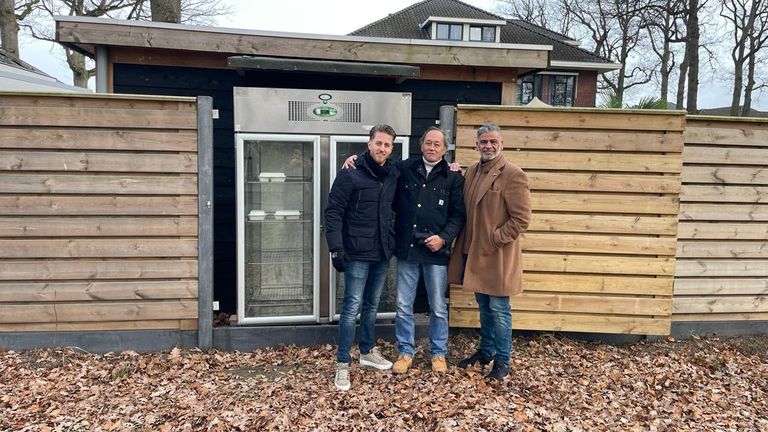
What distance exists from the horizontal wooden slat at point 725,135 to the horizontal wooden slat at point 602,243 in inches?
37.7

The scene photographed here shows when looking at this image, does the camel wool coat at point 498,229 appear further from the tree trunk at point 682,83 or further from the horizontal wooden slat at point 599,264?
the tree trunk at point 682,83

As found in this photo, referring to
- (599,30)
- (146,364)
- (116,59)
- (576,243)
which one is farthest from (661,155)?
(599,30)

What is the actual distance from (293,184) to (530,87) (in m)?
23.0

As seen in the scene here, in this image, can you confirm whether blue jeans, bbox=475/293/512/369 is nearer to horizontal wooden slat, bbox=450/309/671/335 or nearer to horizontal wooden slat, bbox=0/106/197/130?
horizontal wooden slat, bbox=450/309/671/335

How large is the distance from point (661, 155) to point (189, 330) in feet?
14.2

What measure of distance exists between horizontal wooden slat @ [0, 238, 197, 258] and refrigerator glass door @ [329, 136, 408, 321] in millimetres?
1263

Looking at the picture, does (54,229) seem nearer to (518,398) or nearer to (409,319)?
(409,319)

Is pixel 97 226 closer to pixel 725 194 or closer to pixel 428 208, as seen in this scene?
pixel 428 208

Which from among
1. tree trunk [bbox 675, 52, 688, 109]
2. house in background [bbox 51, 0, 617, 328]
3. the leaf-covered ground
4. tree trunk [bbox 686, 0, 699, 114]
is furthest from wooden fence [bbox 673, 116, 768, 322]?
tree trunk [bbox 675, 52, 688, 109]

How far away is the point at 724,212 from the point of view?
4.93 meters

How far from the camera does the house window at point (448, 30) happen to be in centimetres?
2366

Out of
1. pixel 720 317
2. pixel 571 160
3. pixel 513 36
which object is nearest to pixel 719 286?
pixel 720 317

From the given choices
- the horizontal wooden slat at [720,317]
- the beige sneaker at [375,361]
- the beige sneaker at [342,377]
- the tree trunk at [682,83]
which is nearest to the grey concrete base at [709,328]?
the horizontal wooden slat at [720,317]

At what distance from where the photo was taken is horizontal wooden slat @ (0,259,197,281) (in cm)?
435
